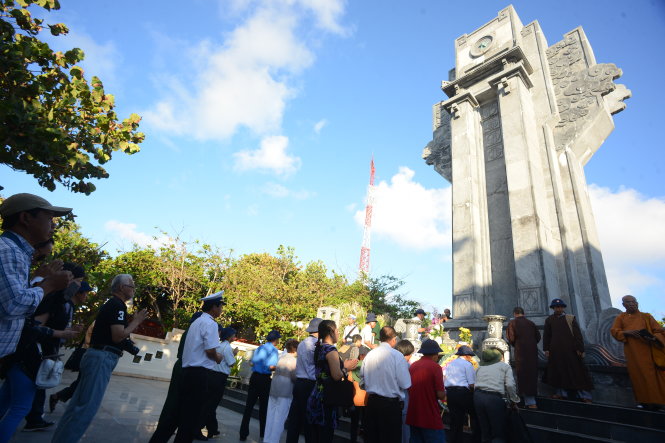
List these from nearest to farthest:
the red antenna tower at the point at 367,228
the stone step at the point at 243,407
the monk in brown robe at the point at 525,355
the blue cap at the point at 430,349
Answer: the blue cap at the point at 430,349 < the stone step at the point at 243,407 < the monk in brown robe at the point at 525,355 < the red antenna tower at the point at 367,228

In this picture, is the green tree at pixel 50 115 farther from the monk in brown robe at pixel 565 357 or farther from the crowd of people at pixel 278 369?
the monk in brown robe at pixel 565 357

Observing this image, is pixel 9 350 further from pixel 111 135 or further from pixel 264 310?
pixel 264 310

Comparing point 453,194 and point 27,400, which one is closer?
point 27,400

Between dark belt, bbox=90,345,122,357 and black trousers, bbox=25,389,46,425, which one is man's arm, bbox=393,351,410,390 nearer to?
dark belt, bbox=90,345,122,357

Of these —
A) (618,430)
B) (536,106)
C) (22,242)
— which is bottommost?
(618,430)

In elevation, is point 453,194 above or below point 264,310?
above

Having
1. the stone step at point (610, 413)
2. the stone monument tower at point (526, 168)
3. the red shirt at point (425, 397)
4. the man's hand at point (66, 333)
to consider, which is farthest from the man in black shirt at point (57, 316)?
the stone monument tower at point (526, 168)

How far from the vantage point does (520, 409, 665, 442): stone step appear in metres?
4.31

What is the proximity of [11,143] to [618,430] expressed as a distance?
8.47 m

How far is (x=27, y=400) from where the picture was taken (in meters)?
2.80

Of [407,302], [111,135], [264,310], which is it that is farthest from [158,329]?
[111,135]

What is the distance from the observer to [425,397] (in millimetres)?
4141

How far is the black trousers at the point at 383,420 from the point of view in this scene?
3.76m

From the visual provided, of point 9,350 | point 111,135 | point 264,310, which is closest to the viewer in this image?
point 9,350
